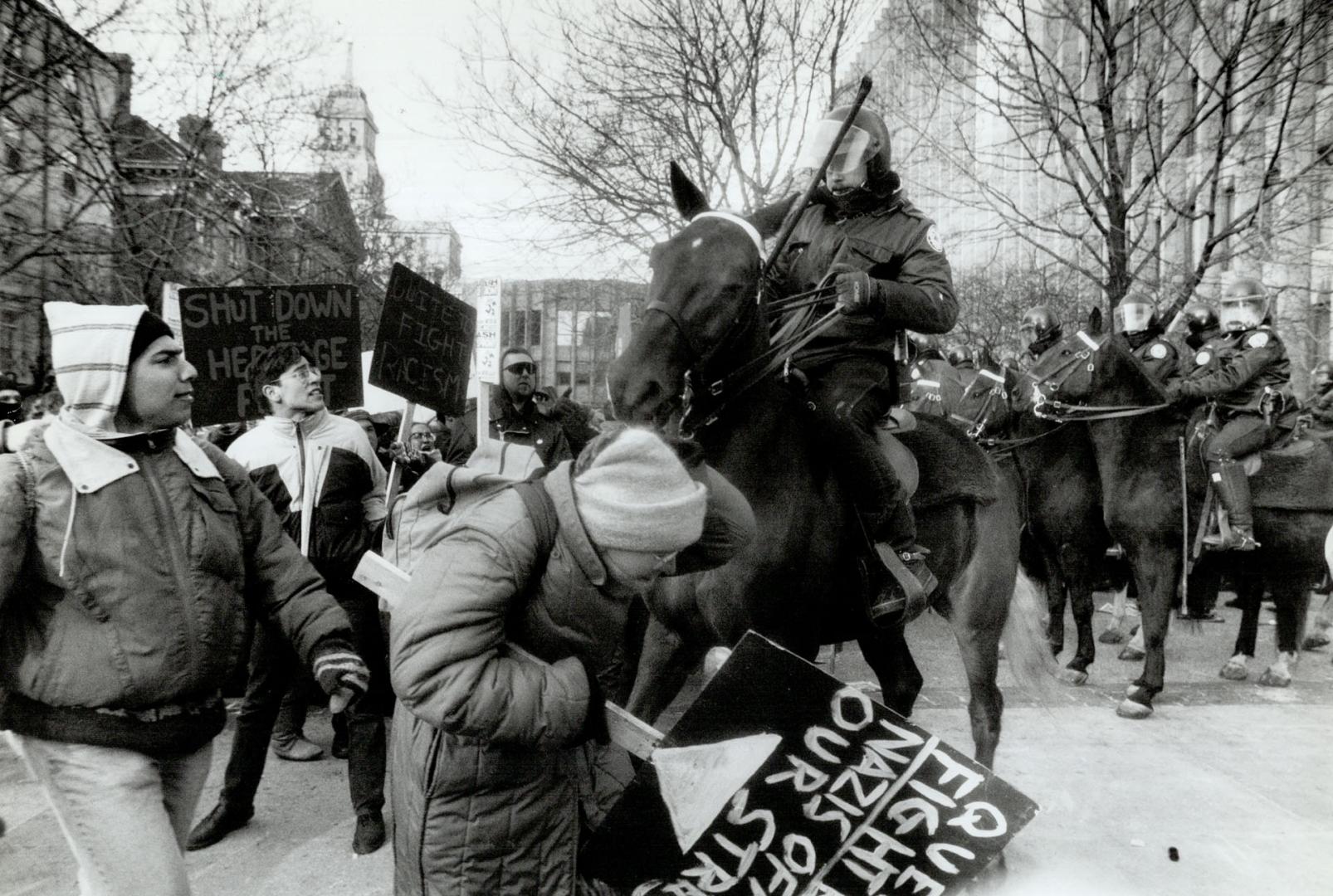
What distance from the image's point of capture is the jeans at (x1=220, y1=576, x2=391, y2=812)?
483cm

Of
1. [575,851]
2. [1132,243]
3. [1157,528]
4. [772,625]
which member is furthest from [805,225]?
[1132,243]

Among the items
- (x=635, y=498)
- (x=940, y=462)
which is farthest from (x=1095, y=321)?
(x=635, y=498)

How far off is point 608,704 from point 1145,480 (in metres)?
7.14

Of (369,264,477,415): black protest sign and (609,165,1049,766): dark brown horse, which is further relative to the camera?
(369,264,477,415): black protest sign

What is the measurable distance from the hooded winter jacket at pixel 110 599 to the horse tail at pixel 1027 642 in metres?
4.42

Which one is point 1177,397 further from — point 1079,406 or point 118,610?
point 118,610

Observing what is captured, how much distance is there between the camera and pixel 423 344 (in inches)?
231

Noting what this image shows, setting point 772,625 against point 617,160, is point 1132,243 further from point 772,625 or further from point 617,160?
point 772,625

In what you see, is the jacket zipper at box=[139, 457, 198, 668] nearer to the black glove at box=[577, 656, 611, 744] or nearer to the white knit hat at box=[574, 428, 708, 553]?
the black glove at box=[577, 656, 611, 744]

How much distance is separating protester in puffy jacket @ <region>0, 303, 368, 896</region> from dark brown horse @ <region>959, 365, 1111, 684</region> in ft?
24.7

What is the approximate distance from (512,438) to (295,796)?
325cm

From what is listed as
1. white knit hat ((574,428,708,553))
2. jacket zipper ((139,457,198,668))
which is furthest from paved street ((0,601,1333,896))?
white knit hat ((574,428,708,553))

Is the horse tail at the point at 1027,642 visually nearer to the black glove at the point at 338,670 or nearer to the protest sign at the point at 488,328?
the protest sign at the point at 488,328

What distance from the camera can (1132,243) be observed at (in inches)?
524
